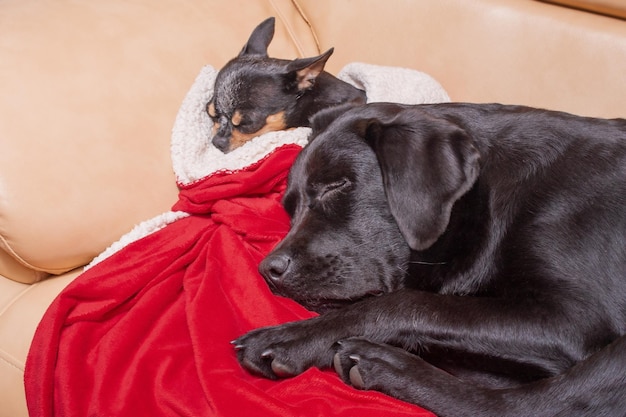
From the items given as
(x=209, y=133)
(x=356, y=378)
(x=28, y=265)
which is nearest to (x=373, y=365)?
(x=356, y=378)

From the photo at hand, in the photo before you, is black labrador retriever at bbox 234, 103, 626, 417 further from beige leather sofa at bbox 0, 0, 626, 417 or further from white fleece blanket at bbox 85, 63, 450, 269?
beige leather sofa at bbox 0, 0, 626, 417

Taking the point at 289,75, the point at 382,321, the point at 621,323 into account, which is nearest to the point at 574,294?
the point at 621,323

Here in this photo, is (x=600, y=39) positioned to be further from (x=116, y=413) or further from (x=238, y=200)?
(x=116, y=413)

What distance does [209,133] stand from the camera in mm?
2148

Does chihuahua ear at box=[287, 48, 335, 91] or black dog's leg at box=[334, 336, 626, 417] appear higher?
chihuahua ear at box=[287, 48, 335, 91]

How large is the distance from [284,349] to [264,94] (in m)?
1.39

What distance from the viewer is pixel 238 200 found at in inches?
67.6

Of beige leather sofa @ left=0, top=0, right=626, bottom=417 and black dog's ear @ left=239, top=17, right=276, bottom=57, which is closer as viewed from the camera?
beige leather sofa @ left=0, top=0, right=626, bottom=417

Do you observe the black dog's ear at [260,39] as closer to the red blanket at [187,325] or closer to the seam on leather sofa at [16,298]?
the red blanket at [187,325]

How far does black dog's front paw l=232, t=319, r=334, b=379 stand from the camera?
1277 mm

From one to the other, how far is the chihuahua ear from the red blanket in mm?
492

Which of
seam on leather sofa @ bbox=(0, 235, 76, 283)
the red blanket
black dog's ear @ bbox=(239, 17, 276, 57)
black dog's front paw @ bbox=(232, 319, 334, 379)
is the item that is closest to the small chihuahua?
black dog's ear @ bbox=(239, 17, 276, 57)

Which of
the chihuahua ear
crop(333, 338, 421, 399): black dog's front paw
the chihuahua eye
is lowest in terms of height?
crop(333, 338, 421, 399): black dog's front paw

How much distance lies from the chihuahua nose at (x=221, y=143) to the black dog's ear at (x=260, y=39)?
331mm
